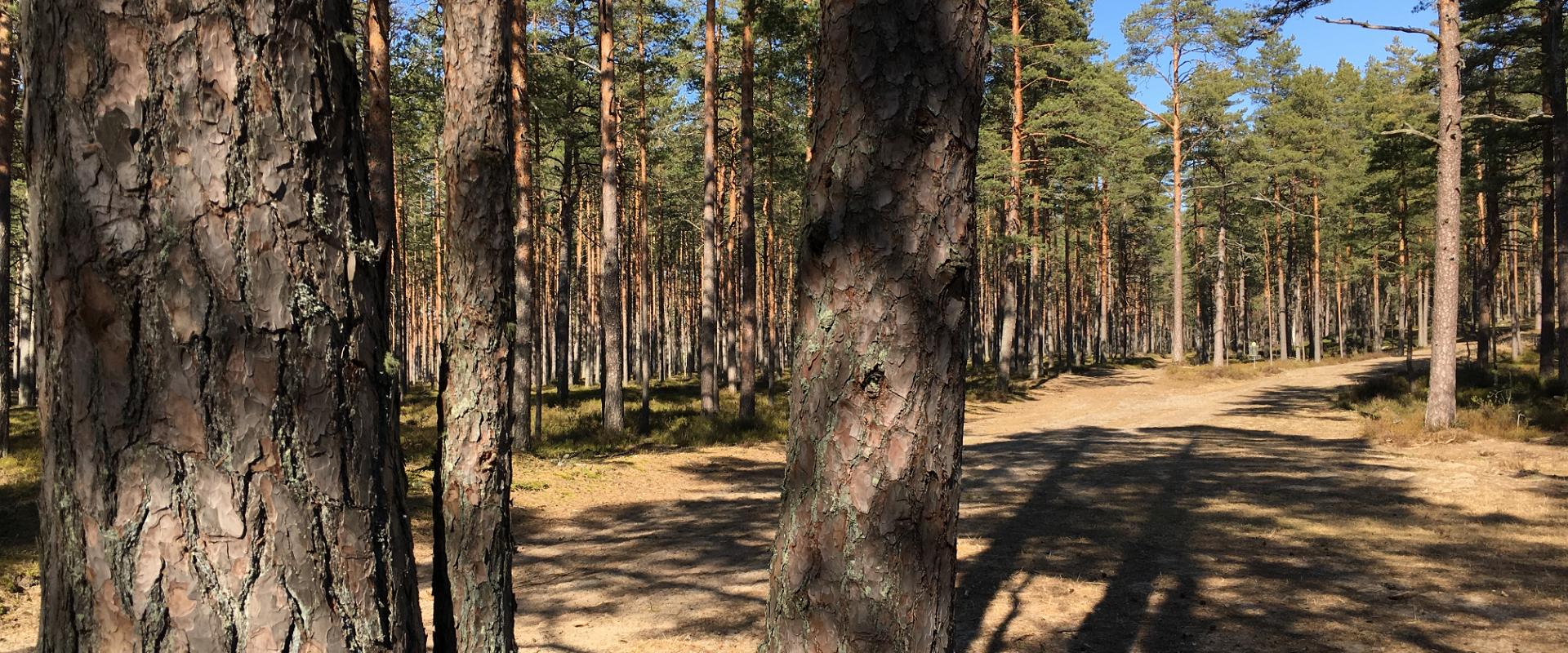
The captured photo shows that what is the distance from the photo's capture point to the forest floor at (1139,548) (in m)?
5.78

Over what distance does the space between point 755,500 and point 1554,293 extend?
23716mm

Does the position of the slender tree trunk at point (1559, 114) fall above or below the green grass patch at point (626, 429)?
above

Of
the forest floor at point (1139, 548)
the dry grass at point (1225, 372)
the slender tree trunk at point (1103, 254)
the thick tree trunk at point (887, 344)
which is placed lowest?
the forest floor at point (1139, 548)

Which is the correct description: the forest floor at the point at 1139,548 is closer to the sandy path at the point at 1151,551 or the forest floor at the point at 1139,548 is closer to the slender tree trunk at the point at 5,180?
the sandy path at the point at 1151,551

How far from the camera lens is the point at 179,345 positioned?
120cm

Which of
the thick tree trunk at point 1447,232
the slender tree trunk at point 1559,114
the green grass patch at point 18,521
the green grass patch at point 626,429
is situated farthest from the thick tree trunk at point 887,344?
the slender tree trunk at point 1559,114

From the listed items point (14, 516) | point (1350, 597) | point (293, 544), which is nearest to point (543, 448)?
point (14, 516)

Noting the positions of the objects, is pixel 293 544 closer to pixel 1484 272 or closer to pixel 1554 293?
pixel 1554 293

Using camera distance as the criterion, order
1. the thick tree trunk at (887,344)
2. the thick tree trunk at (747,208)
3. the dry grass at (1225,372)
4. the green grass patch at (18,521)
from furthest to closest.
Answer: the dry grass at (1225,372) < the thick tree trunk at (747,208) < the green grass patch at (18,521) < the thick tree trunk at (887,344)

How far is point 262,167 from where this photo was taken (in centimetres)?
125

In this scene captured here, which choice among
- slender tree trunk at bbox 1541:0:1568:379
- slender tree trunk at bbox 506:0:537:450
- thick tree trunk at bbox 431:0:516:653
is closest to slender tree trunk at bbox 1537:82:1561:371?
slender tree trunk at bbox 1541:0:1568:379

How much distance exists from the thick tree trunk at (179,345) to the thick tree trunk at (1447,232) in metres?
17.7

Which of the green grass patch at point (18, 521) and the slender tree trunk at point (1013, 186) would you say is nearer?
the green grass patch at point (18, 521)

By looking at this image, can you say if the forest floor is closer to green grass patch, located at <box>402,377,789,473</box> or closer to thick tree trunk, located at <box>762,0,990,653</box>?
green grass patch, located at <box>402,377,789,473</box>
